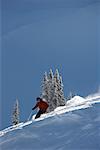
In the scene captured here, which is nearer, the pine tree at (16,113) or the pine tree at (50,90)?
the pine tree at (50,90)

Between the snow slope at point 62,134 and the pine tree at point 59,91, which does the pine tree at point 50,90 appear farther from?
the snow slope at point 62,134

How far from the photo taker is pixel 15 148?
12.0 m

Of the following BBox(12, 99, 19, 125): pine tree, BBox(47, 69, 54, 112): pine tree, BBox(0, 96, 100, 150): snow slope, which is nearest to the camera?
BBox(0, 96, 100, 150): snow slope

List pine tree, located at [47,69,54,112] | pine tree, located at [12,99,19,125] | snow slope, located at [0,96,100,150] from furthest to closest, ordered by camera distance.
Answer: pine tree, located at [12,99,19,125] < pine tree, located at [47,69,54,112] < snow slope, located at [0,96,100,150]

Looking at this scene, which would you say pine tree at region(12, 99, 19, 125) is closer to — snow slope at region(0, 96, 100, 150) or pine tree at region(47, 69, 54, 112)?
pine tree at region(47, 69, 54, 112)

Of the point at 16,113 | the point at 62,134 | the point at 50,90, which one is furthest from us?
the point at 16,113

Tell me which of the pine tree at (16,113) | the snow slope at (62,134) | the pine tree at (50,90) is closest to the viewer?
the snow slope at (62,134)

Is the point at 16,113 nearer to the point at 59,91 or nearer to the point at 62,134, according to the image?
the point at 59,91

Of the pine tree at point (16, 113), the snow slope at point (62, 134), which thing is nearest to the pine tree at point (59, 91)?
the pine tree at point (16, 113)

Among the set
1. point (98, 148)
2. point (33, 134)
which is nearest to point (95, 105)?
point (33, 134)

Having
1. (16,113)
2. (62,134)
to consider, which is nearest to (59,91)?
(16,113)

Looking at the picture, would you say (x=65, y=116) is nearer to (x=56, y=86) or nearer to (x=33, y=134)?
(x=33, y=134)

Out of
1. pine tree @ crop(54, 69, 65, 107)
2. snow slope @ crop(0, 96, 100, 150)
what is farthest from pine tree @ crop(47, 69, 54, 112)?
snow slope @ crop(0, 96, 100, 150)

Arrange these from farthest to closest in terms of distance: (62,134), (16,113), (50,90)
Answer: (16,113) → (50,90) → (62,134)
